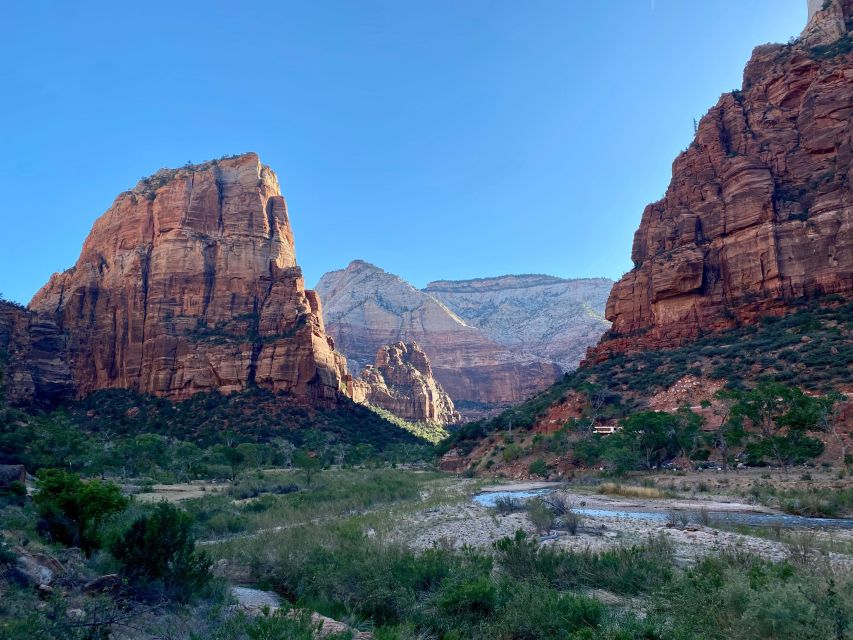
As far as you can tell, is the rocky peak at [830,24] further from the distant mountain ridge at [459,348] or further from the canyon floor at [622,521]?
the distant mountain ridge at [459,348]

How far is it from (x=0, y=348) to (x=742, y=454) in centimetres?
8721

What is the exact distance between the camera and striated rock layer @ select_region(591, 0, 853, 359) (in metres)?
51.0

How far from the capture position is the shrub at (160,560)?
8.21 meters

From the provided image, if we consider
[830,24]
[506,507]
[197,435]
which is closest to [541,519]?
[506,507]

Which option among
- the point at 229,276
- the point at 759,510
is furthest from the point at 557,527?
the point at 229,276

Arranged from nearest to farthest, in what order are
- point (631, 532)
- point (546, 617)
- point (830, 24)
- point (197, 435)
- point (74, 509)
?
point (546, 617) < point (74, 509) < point (631, 532) < point (830, 24) < point (197, 435)

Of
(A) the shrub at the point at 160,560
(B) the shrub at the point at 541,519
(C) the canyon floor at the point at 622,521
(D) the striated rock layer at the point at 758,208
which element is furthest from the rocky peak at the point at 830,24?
(A) the shrub at the point at 160,560

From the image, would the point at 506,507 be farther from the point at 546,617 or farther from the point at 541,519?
the point at 546,617

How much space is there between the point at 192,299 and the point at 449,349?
107 m

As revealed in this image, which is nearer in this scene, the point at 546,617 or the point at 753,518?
the point at 546,617

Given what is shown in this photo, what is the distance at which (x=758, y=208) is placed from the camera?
183ft

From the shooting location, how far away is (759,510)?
17.8 meters

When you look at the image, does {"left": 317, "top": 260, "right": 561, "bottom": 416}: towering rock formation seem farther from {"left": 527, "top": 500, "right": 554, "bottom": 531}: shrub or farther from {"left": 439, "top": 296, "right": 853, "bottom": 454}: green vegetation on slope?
{"left": 527, "top": 500, "right": 554, "bottom": 531}: shrub

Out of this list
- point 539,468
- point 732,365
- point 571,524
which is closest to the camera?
point 571,524
